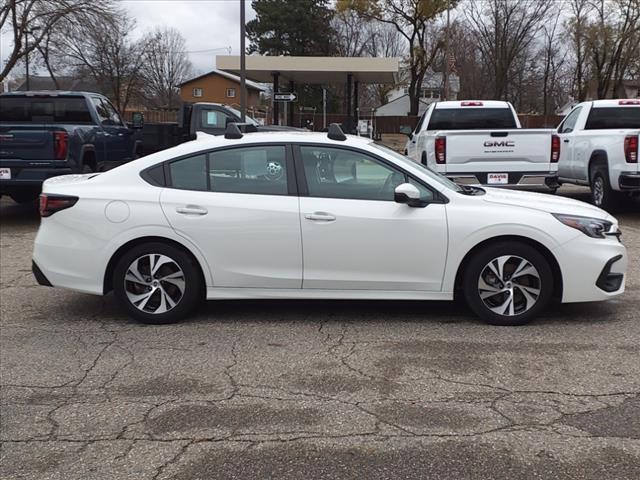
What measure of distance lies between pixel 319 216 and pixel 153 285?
1496 millimetres

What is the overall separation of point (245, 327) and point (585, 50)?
167ft

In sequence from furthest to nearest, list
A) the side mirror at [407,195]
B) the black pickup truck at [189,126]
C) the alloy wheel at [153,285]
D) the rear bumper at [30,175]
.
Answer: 1. the black pickup truck at [189,126]
2. the rear bumper at [30,175]
3. the alloy wheel at [153,285]
4. the side mirror at [407,195]

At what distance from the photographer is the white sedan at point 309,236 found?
17.1 feet

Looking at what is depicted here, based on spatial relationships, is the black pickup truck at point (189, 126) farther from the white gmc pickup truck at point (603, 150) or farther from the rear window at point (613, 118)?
the rear window at point (613, 118)

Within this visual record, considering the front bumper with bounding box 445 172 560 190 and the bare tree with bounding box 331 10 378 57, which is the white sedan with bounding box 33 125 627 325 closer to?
the front bumper with bounding box 445 172 560 190

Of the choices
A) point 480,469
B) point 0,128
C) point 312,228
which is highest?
point 0,128

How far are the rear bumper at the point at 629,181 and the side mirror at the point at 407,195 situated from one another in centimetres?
639

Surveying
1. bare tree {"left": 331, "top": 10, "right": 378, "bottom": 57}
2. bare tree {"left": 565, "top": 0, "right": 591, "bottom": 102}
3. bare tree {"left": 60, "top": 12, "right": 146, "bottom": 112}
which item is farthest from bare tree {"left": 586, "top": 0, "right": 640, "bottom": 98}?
bare tree {"left": 60, "top": 12, "right": 146, "bottom": 112}

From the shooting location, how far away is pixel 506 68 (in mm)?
48938

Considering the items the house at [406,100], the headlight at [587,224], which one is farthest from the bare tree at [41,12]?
the house at [406,100]

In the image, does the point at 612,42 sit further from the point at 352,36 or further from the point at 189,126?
the point at 189,126

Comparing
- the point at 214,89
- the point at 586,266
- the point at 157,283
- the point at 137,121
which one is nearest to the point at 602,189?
the point at 586,266

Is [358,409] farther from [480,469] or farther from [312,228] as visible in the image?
[312,228]

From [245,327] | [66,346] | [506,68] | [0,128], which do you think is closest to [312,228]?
[245,327]
